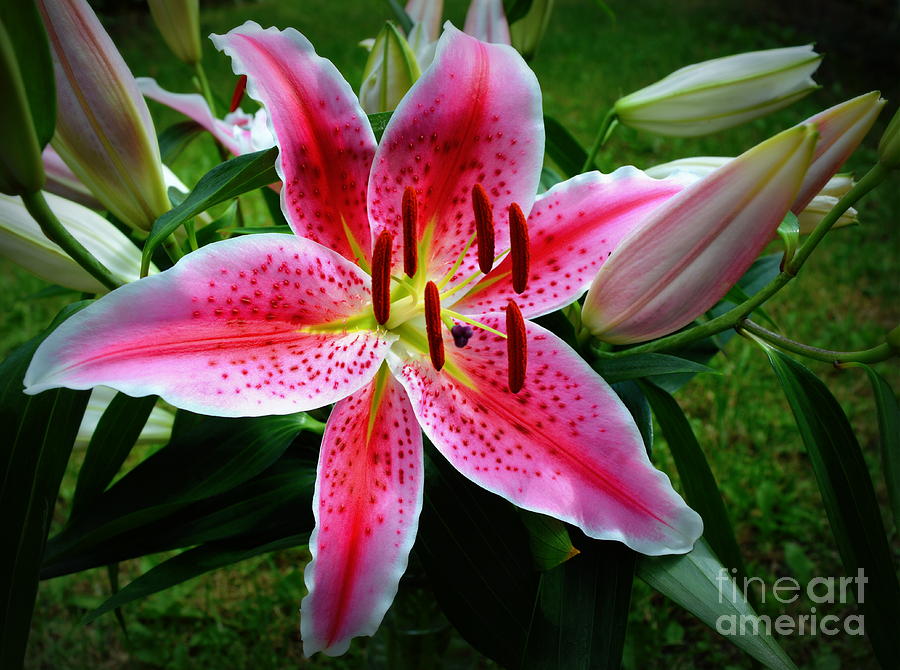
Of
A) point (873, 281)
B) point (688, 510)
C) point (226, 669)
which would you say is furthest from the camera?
point (873, 281)

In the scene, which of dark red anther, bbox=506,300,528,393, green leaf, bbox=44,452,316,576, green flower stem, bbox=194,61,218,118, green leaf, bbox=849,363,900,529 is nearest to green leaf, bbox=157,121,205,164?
green flower stem, bbox=194,61,218,118

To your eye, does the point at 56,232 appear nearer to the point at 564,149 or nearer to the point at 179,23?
the point at 179,23

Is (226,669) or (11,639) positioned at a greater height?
(11,639)

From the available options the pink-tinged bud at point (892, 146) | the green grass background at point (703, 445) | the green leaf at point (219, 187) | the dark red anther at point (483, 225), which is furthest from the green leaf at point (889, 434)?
the green grass background at point (703, 445)

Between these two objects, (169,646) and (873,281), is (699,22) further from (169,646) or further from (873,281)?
(169,646)

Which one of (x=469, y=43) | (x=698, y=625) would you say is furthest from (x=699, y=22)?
(x=469, y=43)

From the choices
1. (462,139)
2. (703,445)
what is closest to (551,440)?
(462,139)
